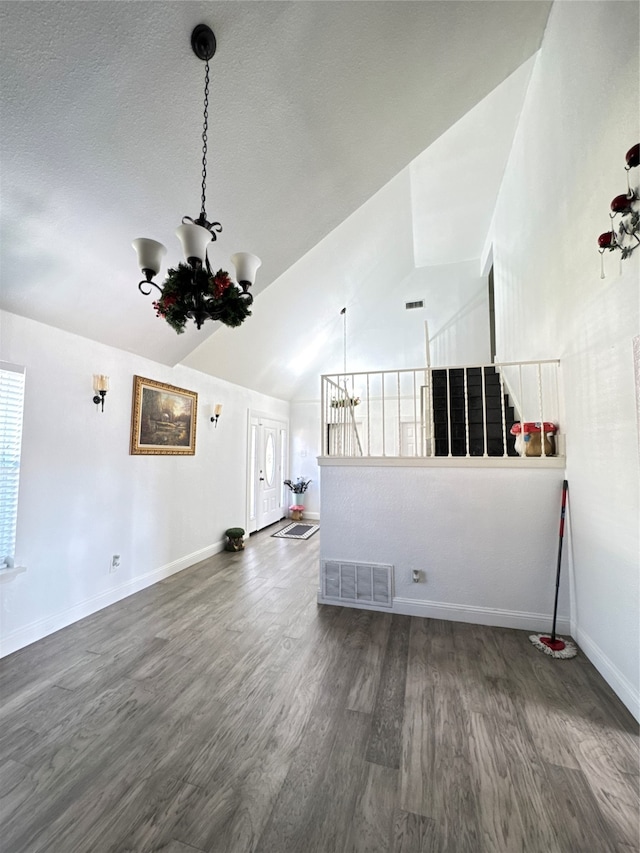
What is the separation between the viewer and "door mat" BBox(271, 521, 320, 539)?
6016mm

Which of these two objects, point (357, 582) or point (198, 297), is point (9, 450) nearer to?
point (198, 297)

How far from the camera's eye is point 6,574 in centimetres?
253

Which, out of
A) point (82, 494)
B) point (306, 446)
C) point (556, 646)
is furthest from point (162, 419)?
point (556, 646)

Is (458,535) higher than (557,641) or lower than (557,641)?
higher

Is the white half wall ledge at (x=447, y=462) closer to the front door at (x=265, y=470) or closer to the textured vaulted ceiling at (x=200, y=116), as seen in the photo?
the textured vaulted ceiling at (x=200, y=116)

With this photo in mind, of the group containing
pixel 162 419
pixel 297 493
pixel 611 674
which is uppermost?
pixel 162 419

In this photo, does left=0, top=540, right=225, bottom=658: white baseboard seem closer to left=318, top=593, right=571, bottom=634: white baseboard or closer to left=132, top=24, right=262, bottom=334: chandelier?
left=318, top=593, right=571, bottom=634: white baseboard

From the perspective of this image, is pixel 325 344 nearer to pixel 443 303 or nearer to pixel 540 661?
pixel 443 303

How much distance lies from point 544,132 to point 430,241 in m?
2.91

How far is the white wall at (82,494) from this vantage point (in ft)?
8.87

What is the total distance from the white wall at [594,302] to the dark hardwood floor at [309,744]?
2.05 feet

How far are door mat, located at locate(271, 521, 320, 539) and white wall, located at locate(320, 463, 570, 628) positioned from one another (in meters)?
2.70

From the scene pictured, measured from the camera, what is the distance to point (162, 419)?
4094mm

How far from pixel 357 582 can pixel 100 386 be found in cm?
304
